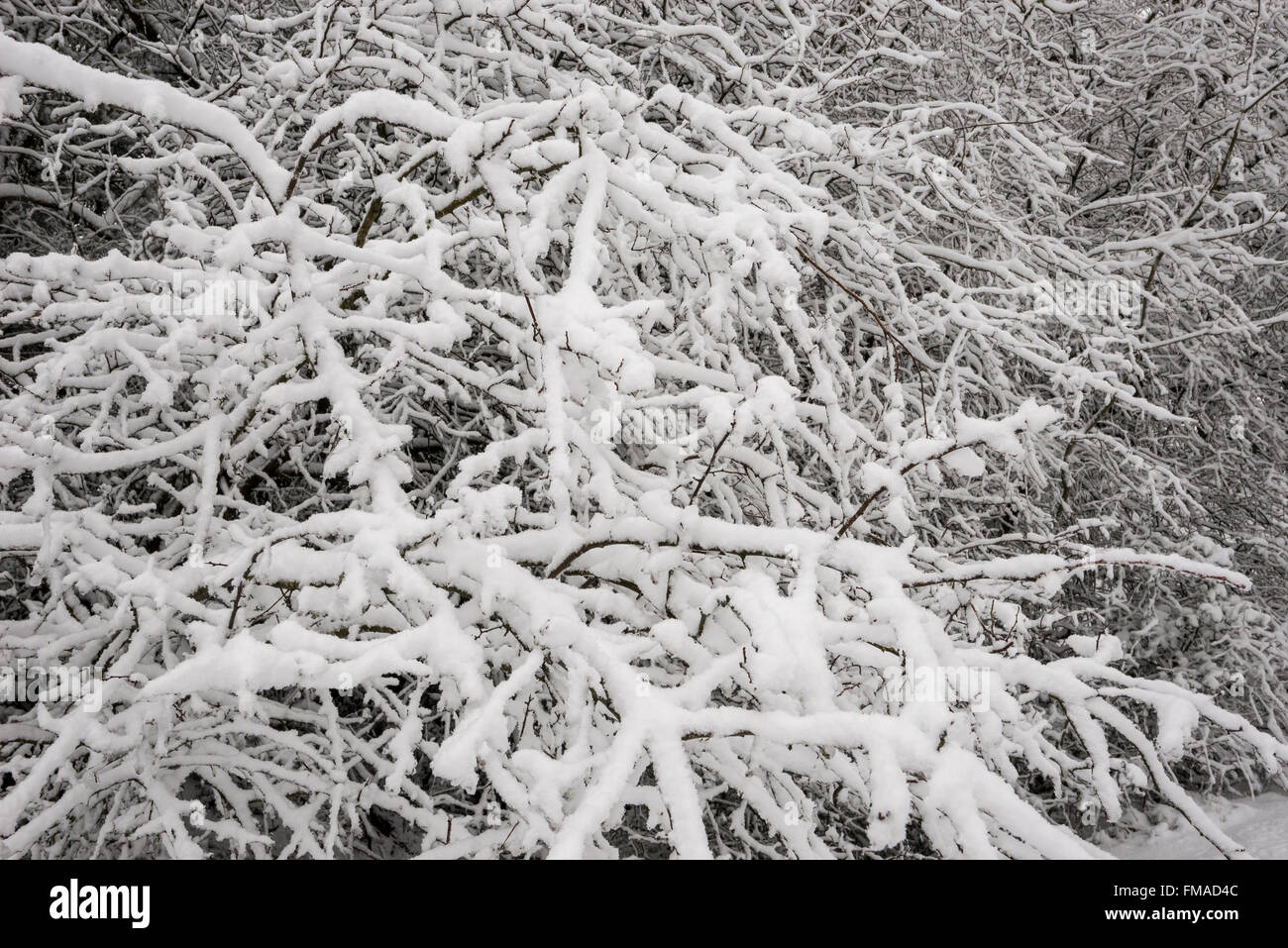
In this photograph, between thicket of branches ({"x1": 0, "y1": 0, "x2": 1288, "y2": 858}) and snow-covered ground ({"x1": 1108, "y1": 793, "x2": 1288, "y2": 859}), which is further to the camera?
snow-covered ground ({"x1": 1108, "y1": 793, "x2": 1288, "y2": 859})

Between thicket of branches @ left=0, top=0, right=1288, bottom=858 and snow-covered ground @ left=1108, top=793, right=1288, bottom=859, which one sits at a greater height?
Result: thicket of branches @ left=0, top=0, right=1288, bottom=858

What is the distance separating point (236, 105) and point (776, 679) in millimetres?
3295

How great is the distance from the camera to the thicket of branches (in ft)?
5.04

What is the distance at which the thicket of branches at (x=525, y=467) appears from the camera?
154 cm

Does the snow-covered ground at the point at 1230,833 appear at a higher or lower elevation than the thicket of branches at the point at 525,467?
lower

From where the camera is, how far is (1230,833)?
580cm

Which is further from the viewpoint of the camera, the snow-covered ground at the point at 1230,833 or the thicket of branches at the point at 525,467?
the snow-covered ground at the point at 1230,833

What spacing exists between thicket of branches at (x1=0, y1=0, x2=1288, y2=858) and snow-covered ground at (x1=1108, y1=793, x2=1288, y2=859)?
2215 mm

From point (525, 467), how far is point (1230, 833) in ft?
19.2

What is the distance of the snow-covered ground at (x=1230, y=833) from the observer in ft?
17.6

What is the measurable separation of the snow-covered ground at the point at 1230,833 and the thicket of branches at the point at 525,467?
221 cm
